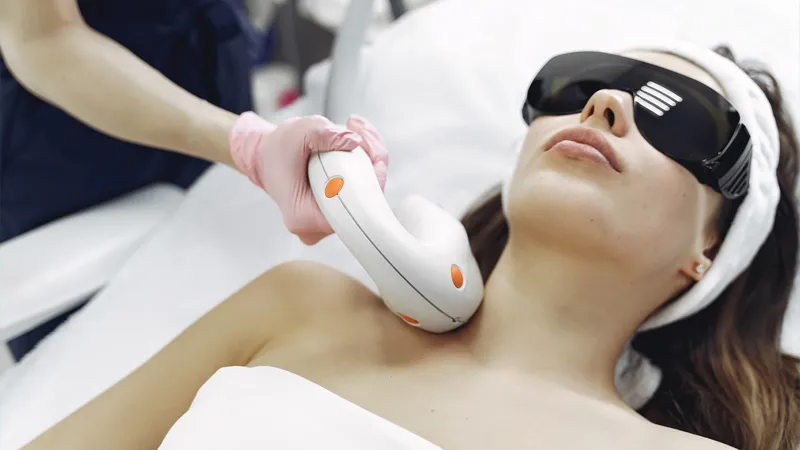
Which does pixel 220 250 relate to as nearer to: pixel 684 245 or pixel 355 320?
pixel 355 320

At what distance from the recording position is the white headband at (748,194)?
1.02 m

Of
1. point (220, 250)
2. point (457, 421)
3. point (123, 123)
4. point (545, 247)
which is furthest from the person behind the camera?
point (220, 250)

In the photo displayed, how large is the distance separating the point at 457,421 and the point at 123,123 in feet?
2.13

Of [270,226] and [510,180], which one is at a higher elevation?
[510,180]

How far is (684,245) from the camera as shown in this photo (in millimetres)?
979

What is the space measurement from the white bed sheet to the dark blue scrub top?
5.7 inches

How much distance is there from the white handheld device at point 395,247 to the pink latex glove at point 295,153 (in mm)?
19

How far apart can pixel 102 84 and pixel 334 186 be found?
0.44 meters

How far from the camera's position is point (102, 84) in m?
1.06

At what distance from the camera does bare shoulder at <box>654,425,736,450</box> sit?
2.85ft

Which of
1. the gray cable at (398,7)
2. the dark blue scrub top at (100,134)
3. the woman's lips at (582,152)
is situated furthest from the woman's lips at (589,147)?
the gray cable at (398,7)

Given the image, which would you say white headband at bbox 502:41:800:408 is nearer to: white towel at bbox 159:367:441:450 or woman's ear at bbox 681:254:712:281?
woman's ear at bbox 681:254:712:281

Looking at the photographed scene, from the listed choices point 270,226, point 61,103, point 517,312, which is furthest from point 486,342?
point 61,103

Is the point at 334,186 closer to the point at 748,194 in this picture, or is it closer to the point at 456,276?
the point at 456,276
